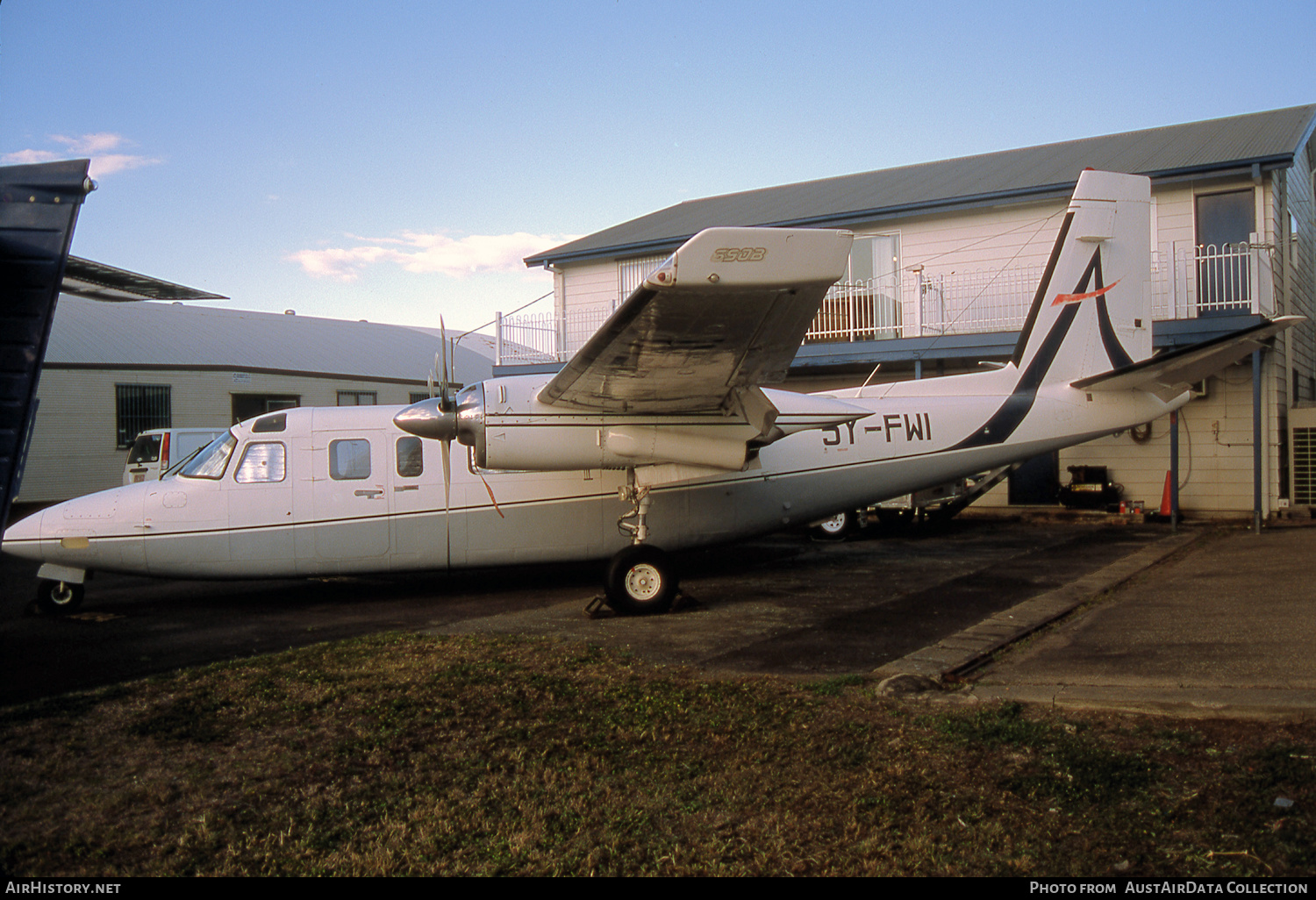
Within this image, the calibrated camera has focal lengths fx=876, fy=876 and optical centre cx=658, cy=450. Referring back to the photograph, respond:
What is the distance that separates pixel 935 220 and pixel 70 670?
16569mm

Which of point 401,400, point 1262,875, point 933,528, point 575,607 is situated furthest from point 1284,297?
point 401,400

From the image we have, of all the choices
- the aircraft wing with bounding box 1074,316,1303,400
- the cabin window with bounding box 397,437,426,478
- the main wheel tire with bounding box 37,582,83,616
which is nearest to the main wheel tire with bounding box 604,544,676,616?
the cabin window with bounding box 397,437,426,478

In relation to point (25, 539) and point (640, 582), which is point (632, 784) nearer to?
point (640, 582)

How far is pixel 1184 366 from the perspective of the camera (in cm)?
1101

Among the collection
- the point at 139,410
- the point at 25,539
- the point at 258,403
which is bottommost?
the point at 25,539

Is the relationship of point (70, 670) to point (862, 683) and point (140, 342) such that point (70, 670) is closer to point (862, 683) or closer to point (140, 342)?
point (862, 683)

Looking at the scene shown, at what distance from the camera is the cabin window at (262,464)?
9.92 m

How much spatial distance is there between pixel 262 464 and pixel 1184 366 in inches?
442

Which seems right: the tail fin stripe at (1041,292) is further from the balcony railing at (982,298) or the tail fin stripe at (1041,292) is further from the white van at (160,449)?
the white van at (160,449)

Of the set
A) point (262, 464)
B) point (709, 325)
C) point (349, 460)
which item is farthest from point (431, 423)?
point (709, 325)

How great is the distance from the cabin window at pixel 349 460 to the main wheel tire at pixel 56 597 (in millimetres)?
3084

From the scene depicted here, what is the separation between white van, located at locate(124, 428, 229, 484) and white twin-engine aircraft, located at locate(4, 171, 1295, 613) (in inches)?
399

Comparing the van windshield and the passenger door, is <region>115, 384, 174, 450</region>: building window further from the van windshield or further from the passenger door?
the passenger door

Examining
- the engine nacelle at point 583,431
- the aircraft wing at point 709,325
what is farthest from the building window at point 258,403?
the aircraft wing at point 709,325
